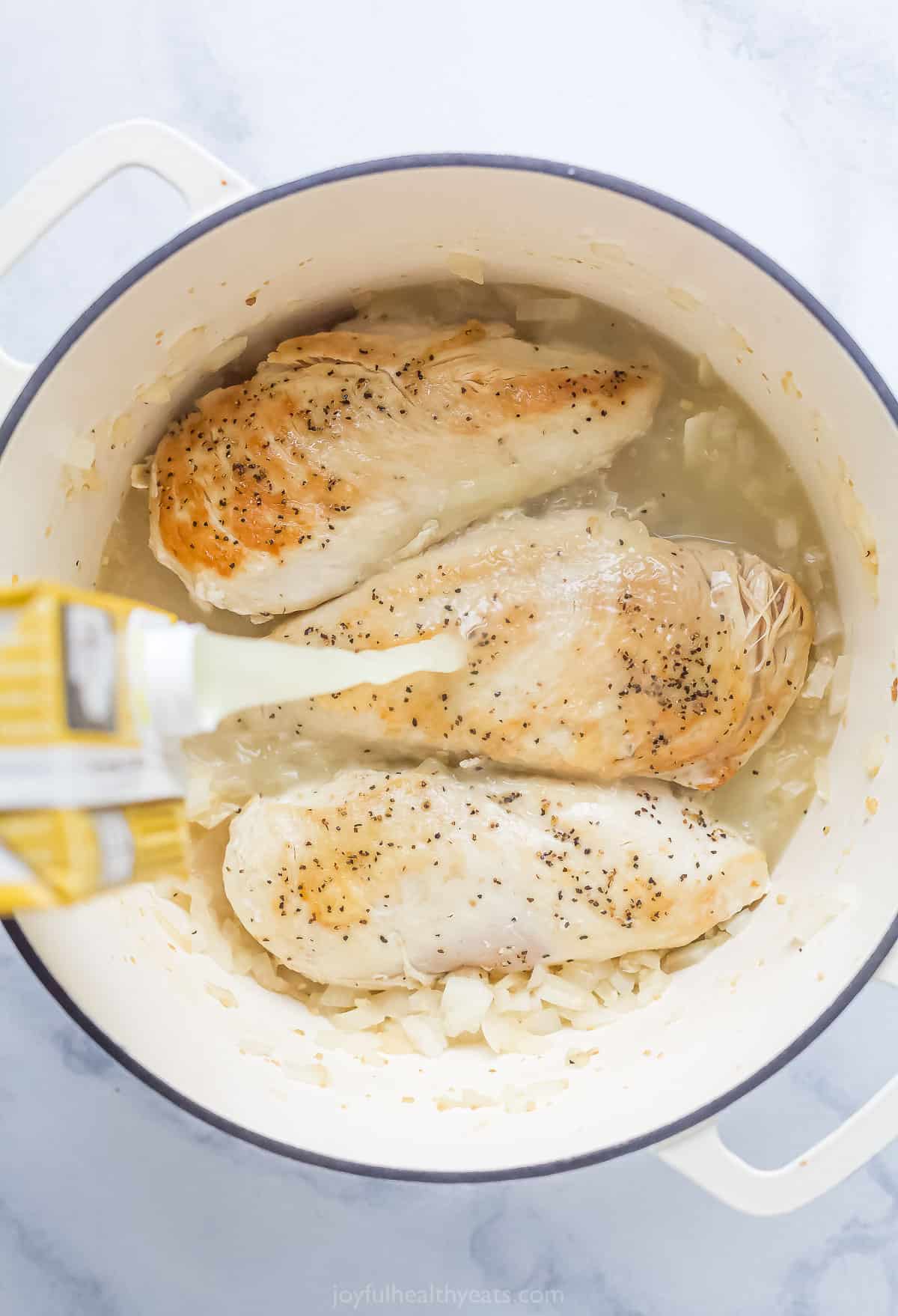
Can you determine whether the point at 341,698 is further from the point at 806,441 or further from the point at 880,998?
the point at 880,998

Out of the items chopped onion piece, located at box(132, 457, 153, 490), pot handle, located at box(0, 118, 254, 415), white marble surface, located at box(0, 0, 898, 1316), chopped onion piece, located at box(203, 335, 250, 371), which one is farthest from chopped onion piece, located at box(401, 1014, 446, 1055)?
pot handle, located at box(0, 118, 254, 415)

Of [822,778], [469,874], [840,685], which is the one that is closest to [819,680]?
[840,685]

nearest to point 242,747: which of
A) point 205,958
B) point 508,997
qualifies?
point 205,958

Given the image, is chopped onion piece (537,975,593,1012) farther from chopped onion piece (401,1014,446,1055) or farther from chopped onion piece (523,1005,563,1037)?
chopped onion piece (401,1014,446,1055)

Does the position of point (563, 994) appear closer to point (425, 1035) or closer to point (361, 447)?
point (425, 1035)

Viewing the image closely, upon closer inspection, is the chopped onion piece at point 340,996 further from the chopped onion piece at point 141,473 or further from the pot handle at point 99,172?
the pot handle at point 99,172

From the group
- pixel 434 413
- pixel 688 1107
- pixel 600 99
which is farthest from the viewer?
pixel 600 99

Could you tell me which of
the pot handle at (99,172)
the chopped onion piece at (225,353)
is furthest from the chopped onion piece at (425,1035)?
the pot handle at (99,172)
